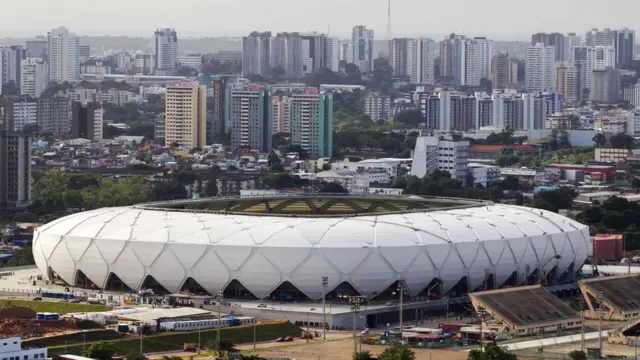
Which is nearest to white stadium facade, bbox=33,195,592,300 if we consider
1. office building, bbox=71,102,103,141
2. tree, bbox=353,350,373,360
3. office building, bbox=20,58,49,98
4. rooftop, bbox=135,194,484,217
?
rooftop, bbox=135,194,484,217

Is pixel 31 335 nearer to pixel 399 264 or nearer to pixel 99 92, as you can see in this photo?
pixel 399 264

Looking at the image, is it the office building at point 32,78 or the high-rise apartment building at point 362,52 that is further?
the high-rise apartment building at point 362,52

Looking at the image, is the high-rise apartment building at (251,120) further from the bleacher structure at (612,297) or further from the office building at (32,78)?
the bleacher structure at (612,297)

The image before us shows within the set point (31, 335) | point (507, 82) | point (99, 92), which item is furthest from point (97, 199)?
point (507, 82)

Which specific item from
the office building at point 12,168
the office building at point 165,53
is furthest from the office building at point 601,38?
the office building at point 12,168

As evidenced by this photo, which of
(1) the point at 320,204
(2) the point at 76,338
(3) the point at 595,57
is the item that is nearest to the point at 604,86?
(3) the point at 595,57

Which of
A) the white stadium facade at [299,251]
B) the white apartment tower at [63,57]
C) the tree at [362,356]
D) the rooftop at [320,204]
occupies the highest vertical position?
the white apartment tower at [63,57]

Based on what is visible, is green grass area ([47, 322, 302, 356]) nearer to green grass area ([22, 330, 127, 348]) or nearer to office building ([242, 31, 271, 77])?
green grass area ([22, 330, 127, 348])
